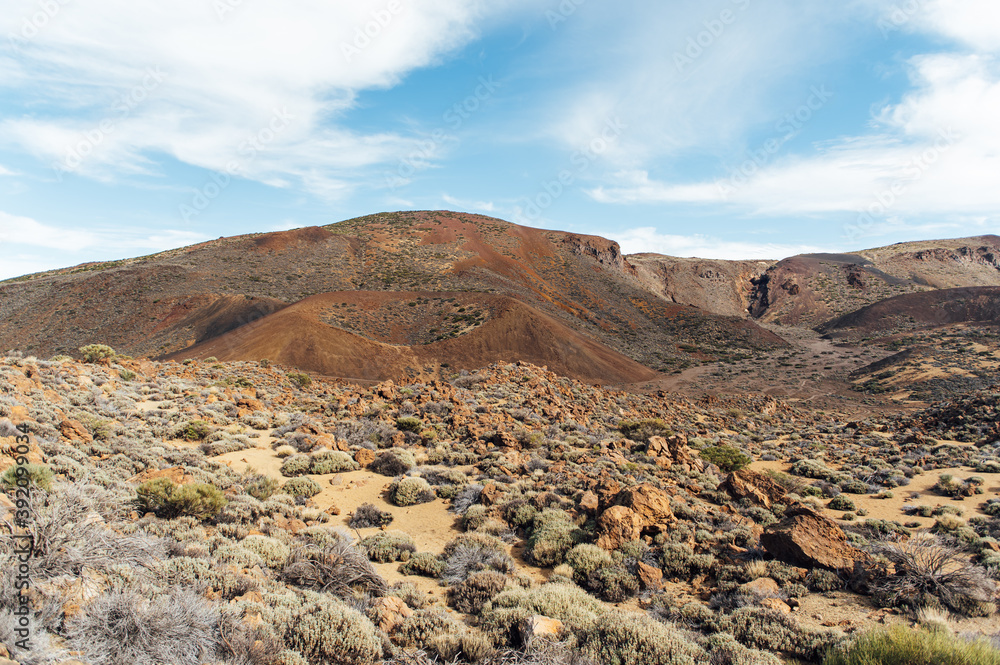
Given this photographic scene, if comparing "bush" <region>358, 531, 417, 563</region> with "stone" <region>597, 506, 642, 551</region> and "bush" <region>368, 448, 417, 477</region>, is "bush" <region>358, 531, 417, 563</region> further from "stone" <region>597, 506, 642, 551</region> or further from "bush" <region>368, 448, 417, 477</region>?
"bush" <region>368, 448, 417, 477</region>

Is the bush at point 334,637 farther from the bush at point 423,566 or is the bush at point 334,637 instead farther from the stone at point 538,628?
the bush at point 423,566

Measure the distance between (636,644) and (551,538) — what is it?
3.22 meters

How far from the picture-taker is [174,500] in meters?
7.09

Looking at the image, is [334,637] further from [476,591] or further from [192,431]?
[192,431]

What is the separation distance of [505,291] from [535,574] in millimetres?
49640

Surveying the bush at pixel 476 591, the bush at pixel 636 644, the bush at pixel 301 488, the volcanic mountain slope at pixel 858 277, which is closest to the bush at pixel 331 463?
the bush at pixel 301 488

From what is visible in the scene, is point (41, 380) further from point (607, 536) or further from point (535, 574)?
point (607, 536)

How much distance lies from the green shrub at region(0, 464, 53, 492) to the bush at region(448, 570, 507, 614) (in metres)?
5.52

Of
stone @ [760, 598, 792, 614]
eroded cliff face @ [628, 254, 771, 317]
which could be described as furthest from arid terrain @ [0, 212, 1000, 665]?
eroded cliff face @ [628, 254, 771, 317]

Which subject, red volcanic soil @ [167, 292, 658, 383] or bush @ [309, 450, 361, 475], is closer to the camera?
bush @ [309, 450, 361, 475]

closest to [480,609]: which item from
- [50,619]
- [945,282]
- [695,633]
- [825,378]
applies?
[695,633]

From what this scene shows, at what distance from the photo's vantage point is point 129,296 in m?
48.2

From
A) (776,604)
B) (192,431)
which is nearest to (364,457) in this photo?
(192,431)

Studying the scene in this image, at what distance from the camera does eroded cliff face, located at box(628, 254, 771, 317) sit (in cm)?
9731
